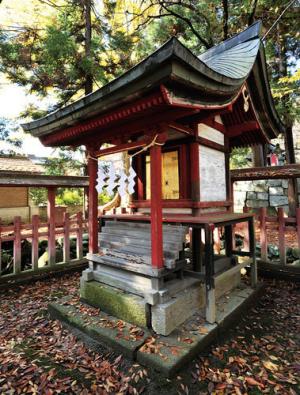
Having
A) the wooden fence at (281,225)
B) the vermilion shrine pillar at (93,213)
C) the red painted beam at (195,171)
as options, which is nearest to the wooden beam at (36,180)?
the vermilion shrine pillar at (93,213)

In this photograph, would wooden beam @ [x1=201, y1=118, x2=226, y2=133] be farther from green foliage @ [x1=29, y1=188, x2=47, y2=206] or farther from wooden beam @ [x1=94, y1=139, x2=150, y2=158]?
green foliage @ [x1=29, y1=188, x2=47, y2=206]

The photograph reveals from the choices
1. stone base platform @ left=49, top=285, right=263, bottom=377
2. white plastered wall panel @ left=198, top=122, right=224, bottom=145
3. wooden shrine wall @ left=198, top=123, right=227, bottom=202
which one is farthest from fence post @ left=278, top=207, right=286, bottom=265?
white plastered wall panel @ left=198, top=122, right=224, bottom=145

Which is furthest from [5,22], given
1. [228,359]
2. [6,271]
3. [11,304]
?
[228,359]

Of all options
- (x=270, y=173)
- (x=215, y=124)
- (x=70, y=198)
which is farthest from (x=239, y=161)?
(x=70, y=198)

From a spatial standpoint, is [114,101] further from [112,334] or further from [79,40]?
[79,40]

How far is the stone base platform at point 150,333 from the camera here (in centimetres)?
298

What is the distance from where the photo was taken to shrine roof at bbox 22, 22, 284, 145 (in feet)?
8.08

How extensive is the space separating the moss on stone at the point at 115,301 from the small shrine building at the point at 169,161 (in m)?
0.02

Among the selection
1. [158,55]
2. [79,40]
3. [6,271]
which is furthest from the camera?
[79,40]

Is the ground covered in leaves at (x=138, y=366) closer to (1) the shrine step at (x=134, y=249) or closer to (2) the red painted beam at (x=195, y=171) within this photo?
(1) the shrine step at (x=134, y=249)

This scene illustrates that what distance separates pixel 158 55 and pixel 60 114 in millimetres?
2224

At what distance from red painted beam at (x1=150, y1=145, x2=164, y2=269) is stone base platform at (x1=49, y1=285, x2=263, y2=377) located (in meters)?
1.00

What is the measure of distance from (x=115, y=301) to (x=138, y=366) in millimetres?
1136

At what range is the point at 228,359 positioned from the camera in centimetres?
319
